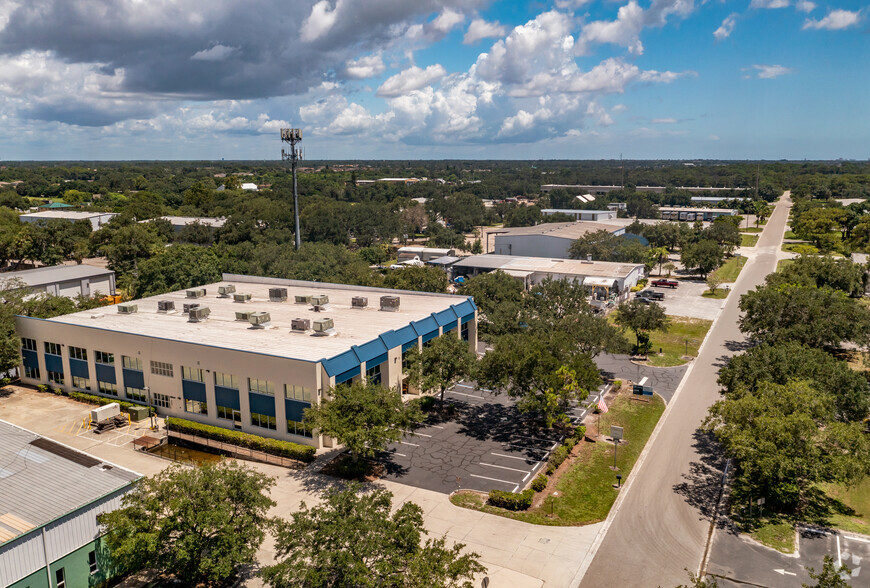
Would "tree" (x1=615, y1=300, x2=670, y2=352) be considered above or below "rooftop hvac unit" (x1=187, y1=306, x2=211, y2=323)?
below

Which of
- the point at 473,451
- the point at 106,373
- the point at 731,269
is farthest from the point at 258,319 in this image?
the point at 731,269

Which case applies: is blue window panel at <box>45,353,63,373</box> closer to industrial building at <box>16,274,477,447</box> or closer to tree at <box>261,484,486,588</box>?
industrial building at <box>16,274,477,447</box>

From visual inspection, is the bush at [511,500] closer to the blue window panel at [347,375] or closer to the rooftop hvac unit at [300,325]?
the blue window panel at [347,375]

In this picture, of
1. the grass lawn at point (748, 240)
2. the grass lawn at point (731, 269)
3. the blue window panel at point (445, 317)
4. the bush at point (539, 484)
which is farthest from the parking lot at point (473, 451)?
the grass lawn at point (748, 240)

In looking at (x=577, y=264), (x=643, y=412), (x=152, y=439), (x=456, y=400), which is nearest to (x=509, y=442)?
(x=456, y=400)

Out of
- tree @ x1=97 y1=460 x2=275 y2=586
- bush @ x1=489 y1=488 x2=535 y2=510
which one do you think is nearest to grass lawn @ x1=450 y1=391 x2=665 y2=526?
bush @ x1=489 y1=488 x2=535 y2=510
